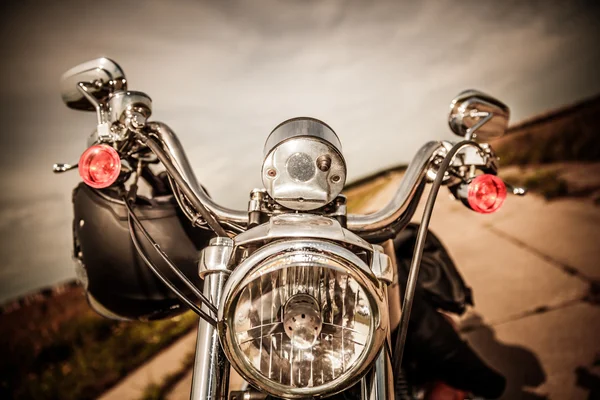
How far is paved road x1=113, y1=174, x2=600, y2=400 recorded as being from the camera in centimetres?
207

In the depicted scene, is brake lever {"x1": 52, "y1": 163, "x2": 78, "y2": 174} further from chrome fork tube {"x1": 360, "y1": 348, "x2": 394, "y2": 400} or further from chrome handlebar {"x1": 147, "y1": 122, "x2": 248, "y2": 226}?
chrome fork tube {"x1": 360, "y1": 348, "x2": 394, "y2": 400}

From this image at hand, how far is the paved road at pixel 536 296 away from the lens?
2066 mm

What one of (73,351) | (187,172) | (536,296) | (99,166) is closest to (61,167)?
(99,166)

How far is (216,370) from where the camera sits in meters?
0.77

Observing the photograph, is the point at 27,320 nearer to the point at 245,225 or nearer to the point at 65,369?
the point at 65,369

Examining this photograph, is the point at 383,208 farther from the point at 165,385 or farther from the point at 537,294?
the point at 537,294

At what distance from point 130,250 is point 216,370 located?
65 centimetres

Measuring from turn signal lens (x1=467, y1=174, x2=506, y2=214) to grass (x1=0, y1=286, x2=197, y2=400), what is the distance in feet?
9.82

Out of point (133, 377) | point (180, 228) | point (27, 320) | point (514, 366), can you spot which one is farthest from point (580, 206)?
point (27, 320)

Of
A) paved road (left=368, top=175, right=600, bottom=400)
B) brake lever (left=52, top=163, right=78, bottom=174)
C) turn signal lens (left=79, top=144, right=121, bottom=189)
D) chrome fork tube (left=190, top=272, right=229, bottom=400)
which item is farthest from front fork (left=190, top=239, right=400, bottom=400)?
paved road (left=368, top=175, right=600, bottom=400)

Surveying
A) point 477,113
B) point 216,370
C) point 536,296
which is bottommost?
point 216,370

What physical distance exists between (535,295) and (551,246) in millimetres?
939

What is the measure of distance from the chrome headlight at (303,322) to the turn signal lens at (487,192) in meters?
0.47

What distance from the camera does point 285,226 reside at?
0.67m
